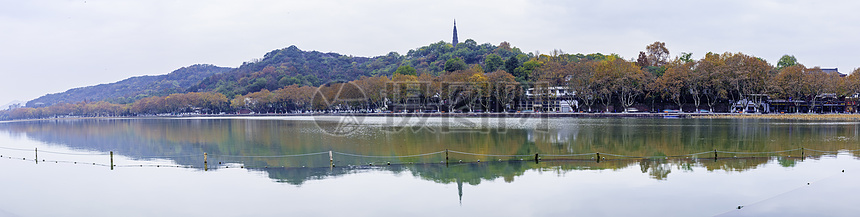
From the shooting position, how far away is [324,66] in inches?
6609

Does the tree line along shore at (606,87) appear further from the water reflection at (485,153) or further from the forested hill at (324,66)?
the water reflection at (485,153)

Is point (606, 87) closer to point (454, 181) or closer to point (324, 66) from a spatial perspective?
point (454, 181)

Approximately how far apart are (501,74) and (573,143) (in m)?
43.7

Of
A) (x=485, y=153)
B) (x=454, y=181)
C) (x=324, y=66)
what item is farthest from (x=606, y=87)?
(x=324, y=66)

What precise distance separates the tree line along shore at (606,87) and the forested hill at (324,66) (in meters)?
22.3

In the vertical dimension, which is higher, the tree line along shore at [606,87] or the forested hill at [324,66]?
the forested hill at [324,66]

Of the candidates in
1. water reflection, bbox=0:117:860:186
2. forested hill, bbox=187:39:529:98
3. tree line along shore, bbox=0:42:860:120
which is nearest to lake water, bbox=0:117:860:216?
water reflection, bbox=0:117:860:186

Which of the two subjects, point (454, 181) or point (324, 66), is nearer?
point (454, 181)

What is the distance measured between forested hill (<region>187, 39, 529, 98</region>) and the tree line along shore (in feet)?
73.3

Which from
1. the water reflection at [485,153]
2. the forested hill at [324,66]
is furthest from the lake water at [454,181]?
the forested hill at [324,66]

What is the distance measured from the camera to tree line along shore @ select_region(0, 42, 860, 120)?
57.4m

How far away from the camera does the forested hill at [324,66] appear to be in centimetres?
12531

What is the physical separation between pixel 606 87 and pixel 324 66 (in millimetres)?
117644

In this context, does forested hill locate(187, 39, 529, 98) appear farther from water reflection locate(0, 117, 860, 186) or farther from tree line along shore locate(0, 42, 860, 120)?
water reflection locate(0, 117, 860, 186)
